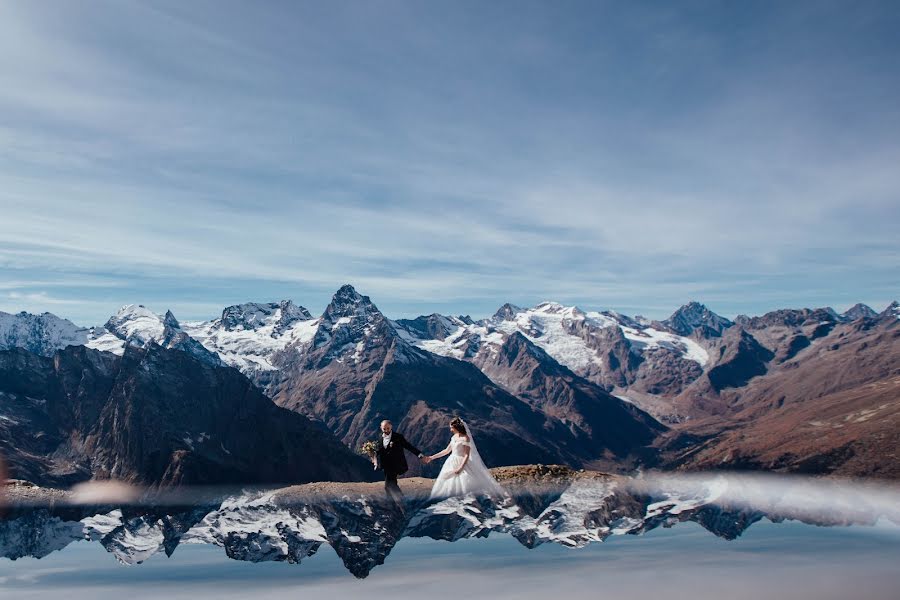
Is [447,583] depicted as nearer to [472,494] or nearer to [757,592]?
[757,592]

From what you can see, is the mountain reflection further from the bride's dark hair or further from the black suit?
the bride's dark hair

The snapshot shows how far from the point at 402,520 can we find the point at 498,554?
8.10 meters

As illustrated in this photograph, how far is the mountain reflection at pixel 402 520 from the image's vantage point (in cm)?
2812

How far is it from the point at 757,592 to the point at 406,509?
19221 millimetres

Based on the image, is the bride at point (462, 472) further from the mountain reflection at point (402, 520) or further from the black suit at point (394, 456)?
the black suit at point (394, 456)

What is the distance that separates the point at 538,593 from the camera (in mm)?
20656

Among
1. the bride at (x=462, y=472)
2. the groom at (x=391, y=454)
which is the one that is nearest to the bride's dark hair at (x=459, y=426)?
the bride at (x=462, y=472)

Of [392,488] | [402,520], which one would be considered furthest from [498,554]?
[392,488]

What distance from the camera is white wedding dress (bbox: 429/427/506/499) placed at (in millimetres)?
38688

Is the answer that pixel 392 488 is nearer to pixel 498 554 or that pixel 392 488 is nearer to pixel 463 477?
pixel 463 477

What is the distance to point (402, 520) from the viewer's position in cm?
3266

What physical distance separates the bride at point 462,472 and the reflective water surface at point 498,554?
1.86m

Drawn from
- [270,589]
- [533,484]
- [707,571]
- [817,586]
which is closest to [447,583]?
[270,589]

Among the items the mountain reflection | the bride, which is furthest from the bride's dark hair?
the mountain reflection
